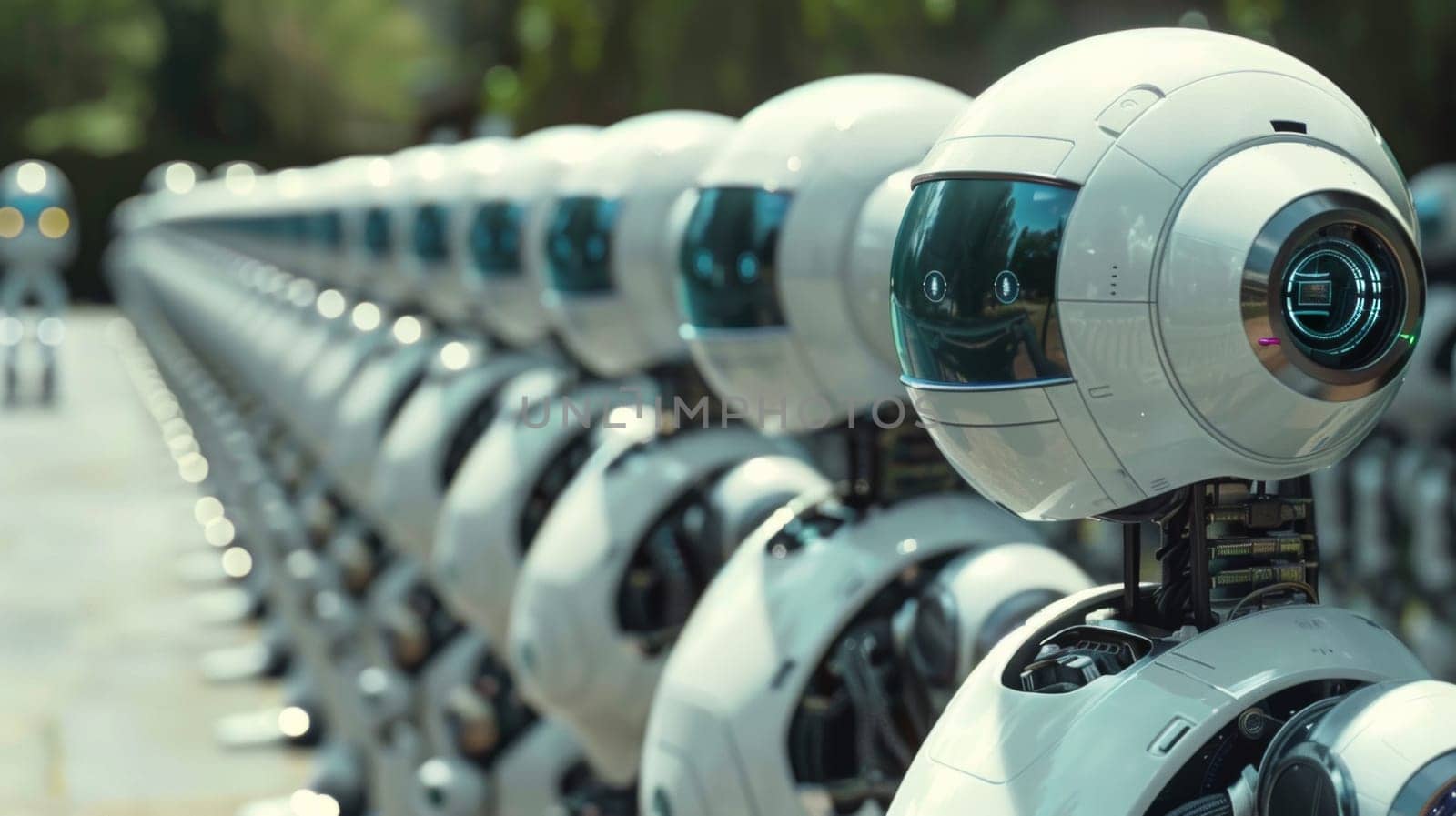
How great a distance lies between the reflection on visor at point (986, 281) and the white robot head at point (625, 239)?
166cm

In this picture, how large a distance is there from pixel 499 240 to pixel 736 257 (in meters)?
1.89

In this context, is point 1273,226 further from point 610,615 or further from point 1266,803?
point 610,615

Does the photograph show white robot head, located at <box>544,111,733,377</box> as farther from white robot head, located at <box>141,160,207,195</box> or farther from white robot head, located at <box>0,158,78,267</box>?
white robot head, located at <box>141,160,207,195</box>

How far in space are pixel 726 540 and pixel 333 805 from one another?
300cm

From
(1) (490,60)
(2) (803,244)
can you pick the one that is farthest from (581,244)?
(1) (490,60)

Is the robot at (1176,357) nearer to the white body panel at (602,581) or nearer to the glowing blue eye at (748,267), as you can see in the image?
the glowing blue eye at (748,267)

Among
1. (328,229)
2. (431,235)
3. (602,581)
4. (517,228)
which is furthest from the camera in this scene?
(328,229)

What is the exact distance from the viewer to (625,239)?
3.58 metres

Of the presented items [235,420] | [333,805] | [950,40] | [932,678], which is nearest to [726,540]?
[932,678]

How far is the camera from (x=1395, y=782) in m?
1.55

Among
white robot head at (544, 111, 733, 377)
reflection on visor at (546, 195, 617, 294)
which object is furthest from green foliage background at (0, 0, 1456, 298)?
reflection on visor at (546, 195, 617, 294)

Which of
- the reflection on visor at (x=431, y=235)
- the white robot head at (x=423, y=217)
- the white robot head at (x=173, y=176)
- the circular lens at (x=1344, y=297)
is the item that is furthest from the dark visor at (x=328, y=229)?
the white robot head at (x=173, y=176)

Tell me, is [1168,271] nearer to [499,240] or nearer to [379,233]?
[499,240]

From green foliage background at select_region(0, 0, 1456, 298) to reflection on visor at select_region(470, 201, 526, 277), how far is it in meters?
1.59
